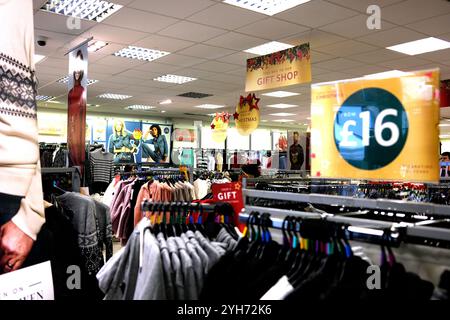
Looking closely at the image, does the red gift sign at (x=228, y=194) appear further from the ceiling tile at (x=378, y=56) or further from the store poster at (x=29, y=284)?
the ceiling tile at (x=378, y=56)

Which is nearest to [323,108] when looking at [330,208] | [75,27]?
[330,208]

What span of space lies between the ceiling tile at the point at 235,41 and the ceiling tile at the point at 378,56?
1.92 meters

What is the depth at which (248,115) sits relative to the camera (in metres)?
7.32

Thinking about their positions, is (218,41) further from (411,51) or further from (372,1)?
(411,51)

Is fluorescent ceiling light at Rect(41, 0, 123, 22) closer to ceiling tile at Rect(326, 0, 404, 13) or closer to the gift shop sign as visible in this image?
ceiling tile at Rect(326, 0, 404, 13)

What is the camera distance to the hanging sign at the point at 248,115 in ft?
23.7

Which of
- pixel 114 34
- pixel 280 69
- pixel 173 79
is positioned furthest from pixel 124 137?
pixel 280 69

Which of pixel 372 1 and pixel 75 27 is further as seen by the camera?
pixel 75 27

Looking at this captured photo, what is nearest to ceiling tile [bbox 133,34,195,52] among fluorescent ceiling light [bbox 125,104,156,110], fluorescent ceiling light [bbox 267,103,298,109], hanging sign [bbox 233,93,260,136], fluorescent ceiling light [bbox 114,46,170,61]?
fluorescent ceiling light [bbox 114,46,170,61]

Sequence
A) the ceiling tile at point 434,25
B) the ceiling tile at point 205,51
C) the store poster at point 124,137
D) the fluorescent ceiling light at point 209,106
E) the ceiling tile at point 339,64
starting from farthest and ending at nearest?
1. the store poster at point 124,137
2. the fluorescent ceiling light at point 209,106
3. the ceiling tile at point 339,64
4. the ceiling tile at point 205,51
5. the ceiling tile at point 434,25

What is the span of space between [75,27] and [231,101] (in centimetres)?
692

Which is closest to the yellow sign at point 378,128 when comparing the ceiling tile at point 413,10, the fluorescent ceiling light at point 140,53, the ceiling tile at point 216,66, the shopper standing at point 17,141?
the shopper standing at point 17,141

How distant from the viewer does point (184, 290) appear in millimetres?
1354

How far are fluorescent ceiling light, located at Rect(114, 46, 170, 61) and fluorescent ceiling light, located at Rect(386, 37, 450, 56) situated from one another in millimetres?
3913
